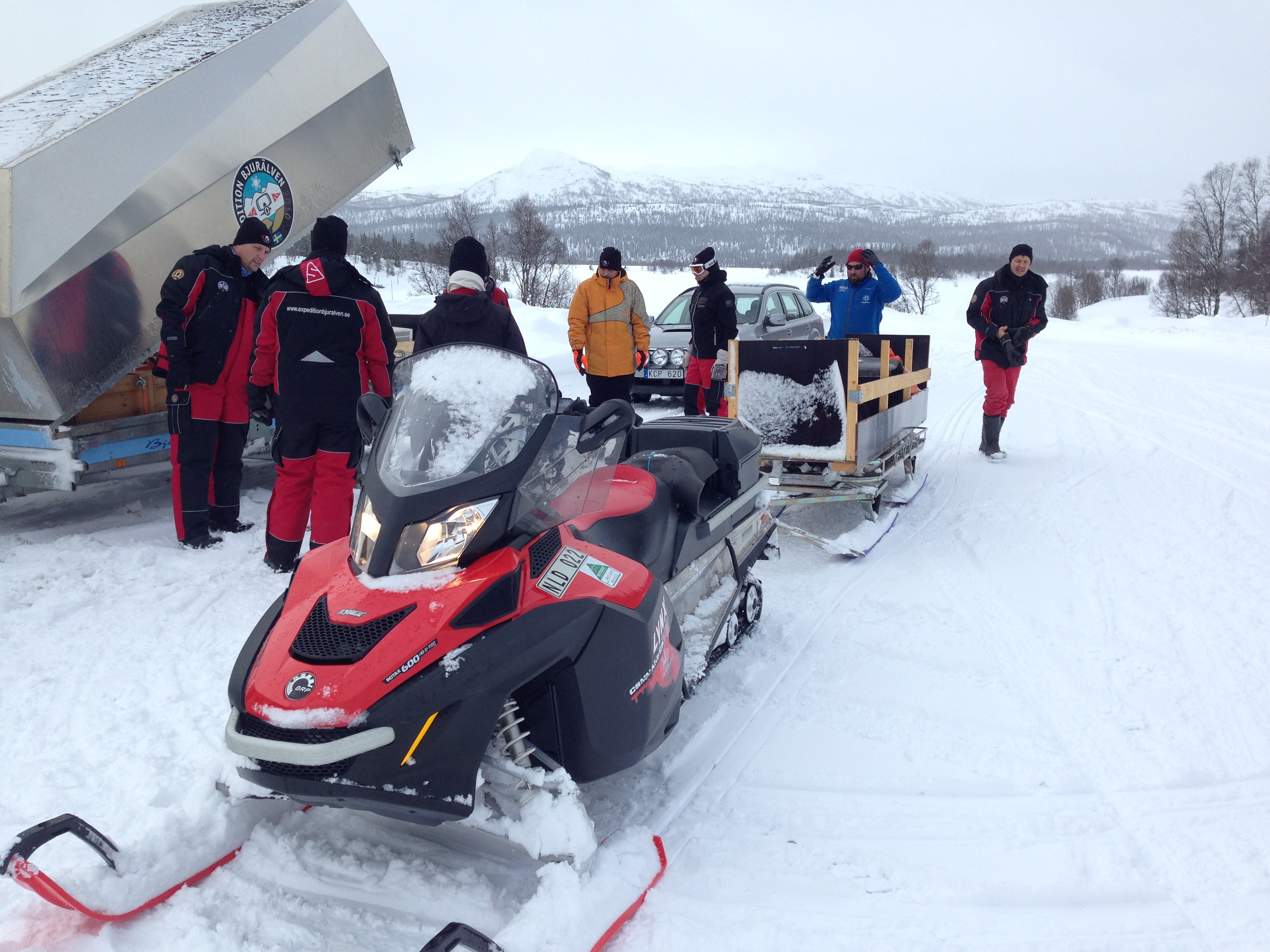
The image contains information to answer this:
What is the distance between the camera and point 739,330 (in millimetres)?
9789

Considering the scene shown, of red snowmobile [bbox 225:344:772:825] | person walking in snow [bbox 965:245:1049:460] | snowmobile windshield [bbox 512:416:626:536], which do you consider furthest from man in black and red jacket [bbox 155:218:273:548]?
person walking in snow [bbox 965:245:1049:460]

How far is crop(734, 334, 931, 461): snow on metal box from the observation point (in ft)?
16.9

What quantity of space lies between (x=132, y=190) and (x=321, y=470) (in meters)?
1.98

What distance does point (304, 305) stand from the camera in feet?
13.1

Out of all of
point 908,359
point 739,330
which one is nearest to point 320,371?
point 908,359

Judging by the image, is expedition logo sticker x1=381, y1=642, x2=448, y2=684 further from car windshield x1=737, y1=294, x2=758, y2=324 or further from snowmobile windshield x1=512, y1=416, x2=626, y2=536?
car windshield x1=737, y1=294, x2=758, y2=324

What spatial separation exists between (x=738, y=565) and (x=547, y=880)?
1.87 metres

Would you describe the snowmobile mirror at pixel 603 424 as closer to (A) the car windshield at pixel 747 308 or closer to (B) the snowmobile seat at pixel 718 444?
(B) the snowmobile seat at pixel 718 444

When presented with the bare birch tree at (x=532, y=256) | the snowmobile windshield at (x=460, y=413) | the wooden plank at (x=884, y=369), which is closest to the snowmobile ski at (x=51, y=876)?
the snowmobile windshield at (x=460, y=413)

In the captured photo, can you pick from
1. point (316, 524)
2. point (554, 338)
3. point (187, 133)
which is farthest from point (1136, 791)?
point (554, 338)

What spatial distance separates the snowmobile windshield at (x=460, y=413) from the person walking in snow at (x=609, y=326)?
151 inches

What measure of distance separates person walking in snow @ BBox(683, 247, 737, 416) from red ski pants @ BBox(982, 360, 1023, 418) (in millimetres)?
2280

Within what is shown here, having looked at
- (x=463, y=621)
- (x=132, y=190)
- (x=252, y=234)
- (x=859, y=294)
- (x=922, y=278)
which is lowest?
(x=463, y=621)

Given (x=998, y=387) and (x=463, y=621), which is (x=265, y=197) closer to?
(x=463, y=621)
